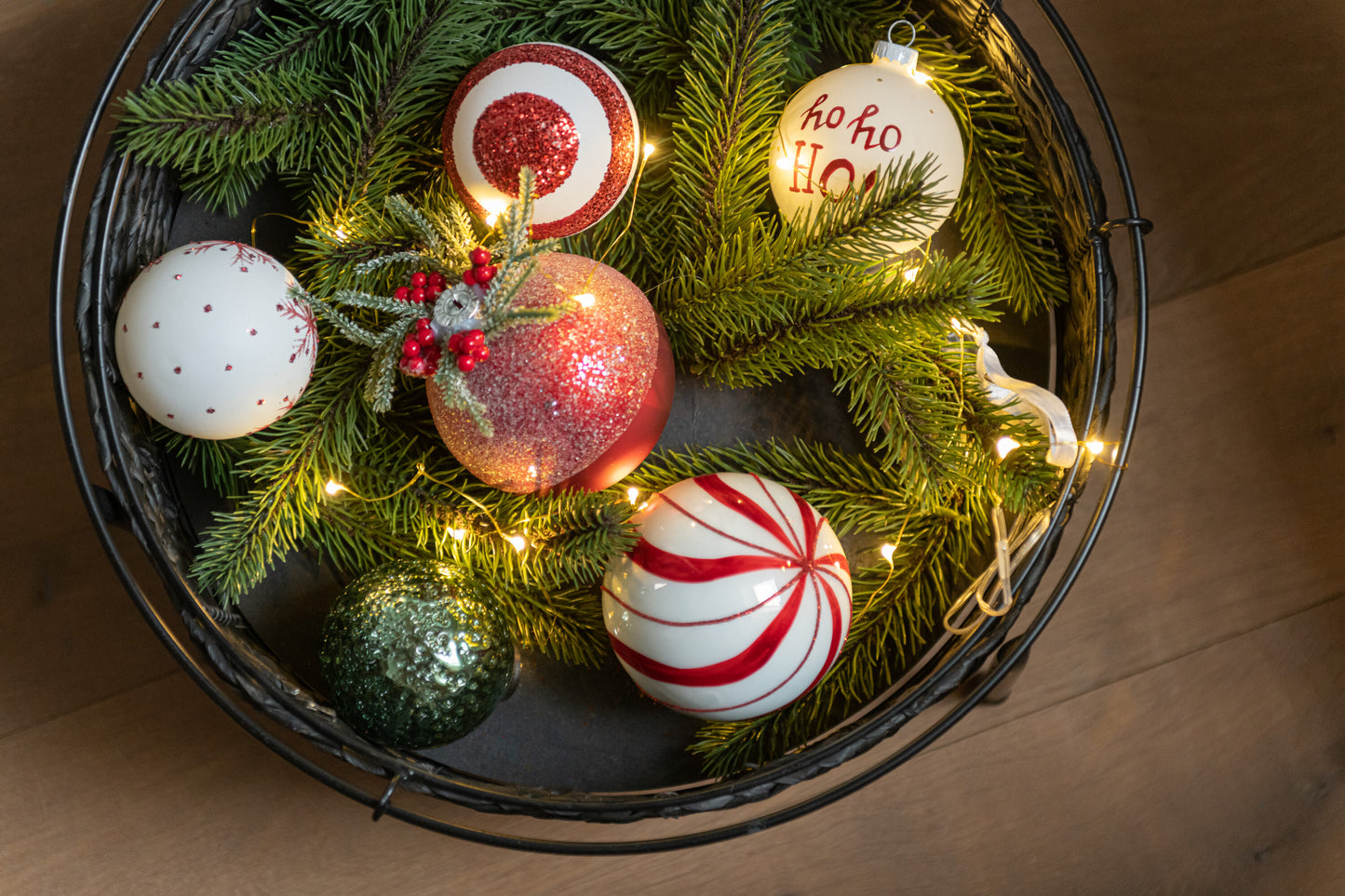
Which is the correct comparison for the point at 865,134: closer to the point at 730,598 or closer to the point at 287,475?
the point at 730,598

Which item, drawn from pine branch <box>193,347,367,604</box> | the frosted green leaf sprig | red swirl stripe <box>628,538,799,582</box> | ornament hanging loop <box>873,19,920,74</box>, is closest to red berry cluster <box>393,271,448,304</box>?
the frosted green leaf sprig

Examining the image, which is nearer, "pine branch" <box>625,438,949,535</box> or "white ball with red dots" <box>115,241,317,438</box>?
"white ball with red dots" <box>115,241,317,438</box>

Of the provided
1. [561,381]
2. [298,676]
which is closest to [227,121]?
[561,381]

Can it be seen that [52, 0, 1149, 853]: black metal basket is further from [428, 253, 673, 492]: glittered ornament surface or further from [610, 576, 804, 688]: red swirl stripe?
[428, 253, 673, 492]: glittered ornament surface

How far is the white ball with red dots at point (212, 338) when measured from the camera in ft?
1.93

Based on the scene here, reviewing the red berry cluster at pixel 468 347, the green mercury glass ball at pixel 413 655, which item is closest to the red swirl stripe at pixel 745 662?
the green mercury glass ball at pixel 413 655

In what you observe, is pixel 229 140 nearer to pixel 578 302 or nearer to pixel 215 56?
pixel 215 56

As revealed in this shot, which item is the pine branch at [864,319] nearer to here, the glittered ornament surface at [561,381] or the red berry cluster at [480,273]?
the glittered ornament surface at [561,381]

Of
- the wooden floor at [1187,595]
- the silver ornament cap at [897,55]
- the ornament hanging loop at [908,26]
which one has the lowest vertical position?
the wooden floor at [1187,595]

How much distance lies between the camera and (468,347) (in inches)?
22.2

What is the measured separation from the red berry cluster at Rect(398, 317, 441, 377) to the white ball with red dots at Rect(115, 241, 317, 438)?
10 centimetres

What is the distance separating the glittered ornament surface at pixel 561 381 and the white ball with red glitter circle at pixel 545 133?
57 mm

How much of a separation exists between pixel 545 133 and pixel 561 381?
18cm

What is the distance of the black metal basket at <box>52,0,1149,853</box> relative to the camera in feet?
2.10
